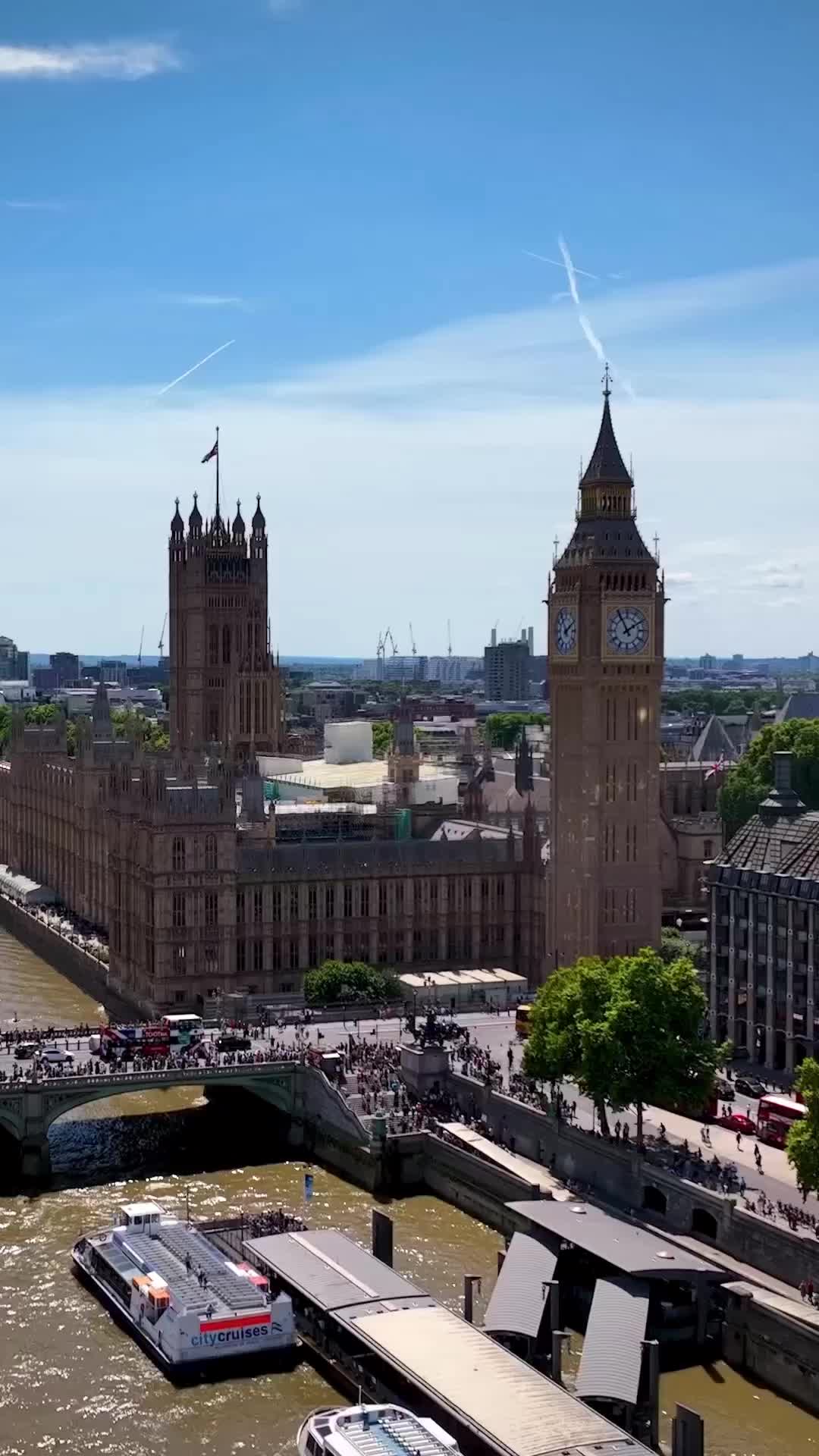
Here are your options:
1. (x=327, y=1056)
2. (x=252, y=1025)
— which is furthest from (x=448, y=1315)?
(x=252, y=1025)

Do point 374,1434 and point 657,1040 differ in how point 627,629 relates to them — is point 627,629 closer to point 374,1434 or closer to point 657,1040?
point 657,1040

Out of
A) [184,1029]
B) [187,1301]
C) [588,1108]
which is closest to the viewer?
[187,1301]

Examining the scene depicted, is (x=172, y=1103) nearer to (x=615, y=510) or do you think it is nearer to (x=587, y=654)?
(x=587, y=654)

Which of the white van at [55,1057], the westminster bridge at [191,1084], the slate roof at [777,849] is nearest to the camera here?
the westminster bridge at [191,1084]

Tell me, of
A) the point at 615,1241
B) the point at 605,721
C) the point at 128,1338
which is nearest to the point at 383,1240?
the point at 615,1241

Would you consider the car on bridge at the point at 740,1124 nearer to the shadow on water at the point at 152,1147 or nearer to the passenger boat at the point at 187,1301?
the shadow on water at the point at 152,1147

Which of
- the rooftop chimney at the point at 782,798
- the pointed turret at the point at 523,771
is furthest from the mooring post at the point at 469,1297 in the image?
the pointed turret at the point at 523,771
